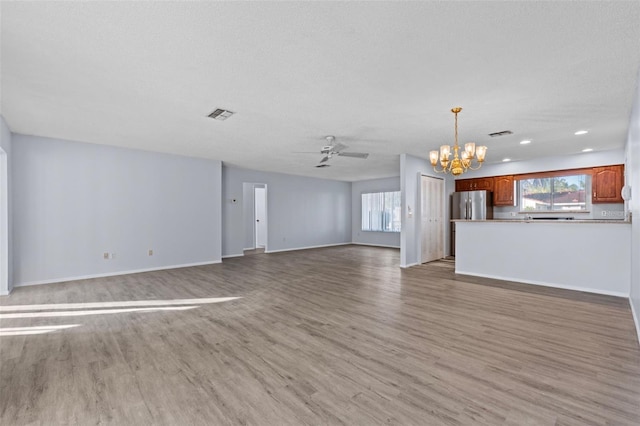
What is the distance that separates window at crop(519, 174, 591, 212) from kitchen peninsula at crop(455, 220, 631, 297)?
2.78m

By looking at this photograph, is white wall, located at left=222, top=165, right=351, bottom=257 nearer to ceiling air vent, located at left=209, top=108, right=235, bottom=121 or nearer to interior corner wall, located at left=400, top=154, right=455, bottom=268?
ceiling air vent, located at left=209, top=108, right=235, bottom=121

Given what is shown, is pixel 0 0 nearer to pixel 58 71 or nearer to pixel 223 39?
pixel 58 71

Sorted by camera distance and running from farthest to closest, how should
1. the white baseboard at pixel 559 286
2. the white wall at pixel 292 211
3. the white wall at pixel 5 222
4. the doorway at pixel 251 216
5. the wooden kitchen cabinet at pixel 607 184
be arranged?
the doorway at pixel 251 216 < the white wall at pixel 292 211 < the wooden kitchen cabinet at pixel 607 184 < the white wall at pixel 5 222 < the white baseboard at pixel 559 286

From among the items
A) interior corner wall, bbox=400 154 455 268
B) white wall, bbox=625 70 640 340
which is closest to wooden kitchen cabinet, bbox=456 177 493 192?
interior corner wall, bbox=400 154 455 268

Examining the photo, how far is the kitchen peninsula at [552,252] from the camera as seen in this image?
14.0ft

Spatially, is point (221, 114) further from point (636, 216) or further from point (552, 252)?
Answer: point (552, 252)

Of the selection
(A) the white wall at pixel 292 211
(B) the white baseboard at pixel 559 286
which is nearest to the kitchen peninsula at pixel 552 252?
(B) the white baseboard at pixel 559 286

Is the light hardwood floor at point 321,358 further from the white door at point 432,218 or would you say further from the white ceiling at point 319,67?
the white door at point 432,218

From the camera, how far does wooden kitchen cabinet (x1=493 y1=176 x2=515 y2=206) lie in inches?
296

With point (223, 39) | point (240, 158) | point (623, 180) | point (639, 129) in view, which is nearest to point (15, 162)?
point (240, 158)

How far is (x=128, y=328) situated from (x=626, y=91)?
241 inches

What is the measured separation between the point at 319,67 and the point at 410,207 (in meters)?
4.78

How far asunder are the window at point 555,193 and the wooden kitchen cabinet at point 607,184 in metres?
0.17

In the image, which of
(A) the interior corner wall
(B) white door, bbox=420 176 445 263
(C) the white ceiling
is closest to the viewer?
(C) the white ceiling
